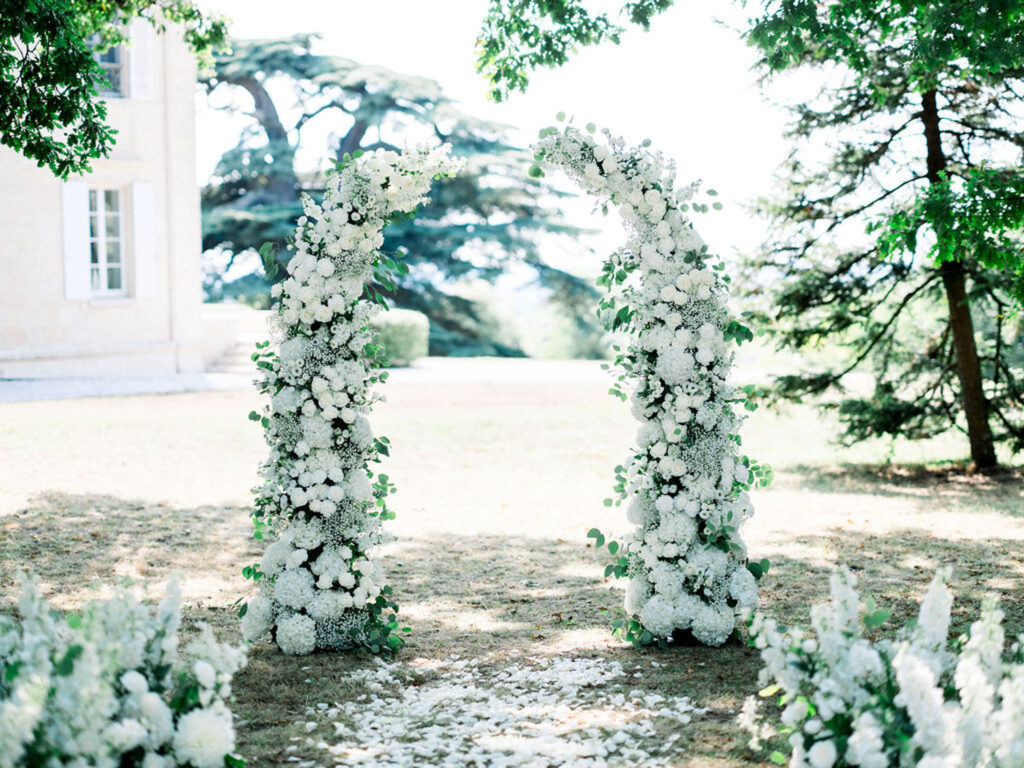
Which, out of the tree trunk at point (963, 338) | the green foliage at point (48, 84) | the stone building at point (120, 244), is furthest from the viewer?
the stone building at point (120, 244)

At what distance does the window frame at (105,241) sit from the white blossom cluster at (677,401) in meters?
12.6

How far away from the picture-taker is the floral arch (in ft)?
13.1

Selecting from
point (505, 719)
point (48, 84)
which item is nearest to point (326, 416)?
point (505, 719)

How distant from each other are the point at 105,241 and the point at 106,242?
0.04 metres

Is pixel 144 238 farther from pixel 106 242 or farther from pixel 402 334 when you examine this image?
pixel 402 334

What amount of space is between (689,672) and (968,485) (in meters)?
6.48

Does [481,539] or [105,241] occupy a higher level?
[105,241]

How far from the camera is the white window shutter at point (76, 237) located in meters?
14.1

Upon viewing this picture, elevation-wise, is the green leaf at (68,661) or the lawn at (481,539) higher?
the green leaf at (68,661)

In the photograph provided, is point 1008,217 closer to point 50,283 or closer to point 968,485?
point 968,485

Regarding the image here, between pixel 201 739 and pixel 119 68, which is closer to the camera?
pixel 201 739

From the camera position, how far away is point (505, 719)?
3.41 metres

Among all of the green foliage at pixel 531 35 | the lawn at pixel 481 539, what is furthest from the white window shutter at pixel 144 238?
the green foliage at pixel 531 35

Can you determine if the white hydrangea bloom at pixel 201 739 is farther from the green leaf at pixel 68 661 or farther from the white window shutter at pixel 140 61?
the white window shutter at pixel 140 61
